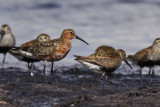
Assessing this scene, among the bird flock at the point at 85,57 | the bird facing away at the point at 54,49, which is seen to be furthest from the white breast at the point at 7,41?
the bird facing away at the point at 54,49

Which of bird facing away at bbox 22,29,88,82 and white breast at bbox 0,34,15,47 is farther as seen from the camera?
white breast at bbox 0,34,15,47

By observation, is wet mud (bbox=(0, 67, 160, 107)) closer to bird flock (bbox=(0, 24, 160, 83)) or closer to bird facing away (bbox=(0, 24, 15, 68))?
bird flock (bbox=(0, 24, 160, 83))

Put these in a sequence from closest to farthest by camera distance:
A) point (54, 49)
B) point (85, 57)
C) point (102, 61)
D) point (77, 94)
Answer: point (77, 94) < point (54, 49) < point (85, 57) < point (102, 61)

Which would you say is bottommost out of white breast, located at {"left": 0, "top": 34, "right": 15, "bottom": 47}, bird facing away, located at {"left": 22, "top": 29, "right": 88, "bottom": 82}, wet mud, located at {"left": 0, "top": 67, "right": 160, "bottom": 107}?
wet mud, located at {"left": 0, "top": 67, "right": 160, "bottom": 107}

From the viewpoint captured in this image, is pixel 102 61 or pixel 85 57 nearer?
pixel 85 57

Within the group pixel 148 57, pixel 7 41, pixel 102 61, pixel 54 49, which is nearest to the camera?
pixel 54 49

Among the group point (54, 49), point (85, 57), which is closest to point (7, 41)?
point (85, 57)

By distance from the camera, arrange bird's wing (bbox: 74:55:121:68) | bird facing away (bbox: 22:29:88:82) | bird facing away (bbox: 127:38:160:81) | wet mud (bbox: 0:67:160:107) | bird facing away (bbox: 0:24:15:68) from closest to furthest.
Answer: wet mud (bbox: 0:67:160:107), bird facing away (bbox: 22:29:88:82), bird's wing (bbox: 74:55:121:68), bird facing away (bbox: 127:38:160:81), bird facing away (bbox: 0:24:15:68)

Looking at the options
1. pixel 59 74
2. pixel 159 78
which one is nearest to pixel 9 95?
pixel 59 74

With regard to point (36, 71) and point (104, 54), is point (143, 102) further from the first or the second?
point (36, 71)

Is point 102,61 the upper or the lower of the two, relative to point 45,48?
lower

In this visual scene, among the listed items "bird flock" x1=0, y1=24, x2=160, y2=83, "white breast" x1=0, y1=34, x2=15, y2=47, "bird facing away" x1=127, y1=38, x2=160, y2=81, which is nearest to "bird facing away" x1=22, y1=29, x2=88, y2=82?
"bird flock" x1=0, y1=24, x2=160, y2=83

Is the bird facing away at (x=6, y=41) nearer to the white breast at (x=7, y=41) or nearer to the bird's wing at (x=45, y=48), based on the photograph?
the white breast at (x=7, y=41)

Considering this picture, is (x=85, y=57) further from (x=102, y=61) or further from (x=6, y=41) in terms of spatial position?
(x=6, y=41)
